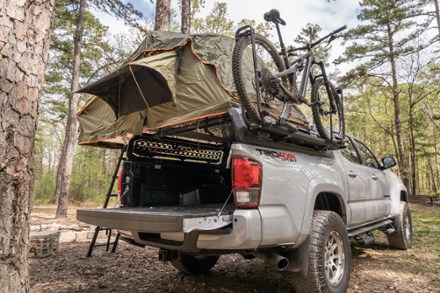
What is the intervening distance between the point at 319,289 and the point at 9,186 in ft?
8.29

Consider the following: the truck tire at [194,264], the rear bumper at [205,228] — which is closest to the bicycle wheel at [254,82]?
the rear bumper at [205,228]

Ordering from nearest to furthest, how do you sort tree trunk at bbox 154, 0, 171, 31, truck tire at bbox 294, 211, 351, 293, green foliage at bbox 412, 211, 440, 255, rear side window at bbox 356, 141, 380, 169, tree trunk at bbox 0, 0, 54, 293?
1. tree trunk at bbox 0, 0, 54, 293
2. truck tire at bbox 294, 211, 351, 293
3. rear side window at bbox 356, 141, 380, 169
4. green foliage at bbox 412, 211, 440, 255
5. tree trunk at bbox 154, 0, 171, 31

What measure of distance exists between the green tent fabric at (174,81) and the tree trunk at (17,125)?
1.03 m

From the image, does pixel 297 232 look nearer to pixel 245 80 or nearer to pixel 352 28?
pixel 245 80

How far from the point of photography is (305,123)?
370cm

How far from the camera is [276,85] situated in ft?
10.6

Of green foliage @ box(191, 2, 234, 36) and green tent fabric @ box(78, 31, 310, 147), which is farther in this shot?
green foliage @ box(191, 2, 234, 36)

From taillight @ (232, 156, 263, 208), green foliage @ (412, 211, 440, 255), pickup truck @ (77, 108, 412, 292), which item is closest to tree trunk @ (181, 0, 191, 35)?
pickup truck @ (77, 108, 412, 292)

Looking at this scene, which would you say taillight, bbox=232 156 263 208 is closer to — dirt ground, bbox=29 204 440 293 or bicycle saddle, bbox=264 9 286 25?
dirt ground, bbox=29 204 440 293

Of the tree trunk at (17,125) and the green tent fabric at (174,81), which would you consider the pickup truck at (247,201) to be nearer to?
the green tent fabric at (174,81)

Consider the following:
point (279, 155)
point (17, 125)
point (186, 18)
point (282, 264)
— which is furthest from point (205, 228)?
point (186, 18)

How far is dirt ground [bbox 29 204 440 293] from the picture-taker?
348cm

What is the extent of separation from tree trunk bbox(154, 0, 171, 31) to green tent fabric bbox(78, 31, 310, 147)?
341 centimetres

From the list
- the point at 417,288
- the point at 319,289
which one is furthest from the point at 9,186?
the point at 417,288
